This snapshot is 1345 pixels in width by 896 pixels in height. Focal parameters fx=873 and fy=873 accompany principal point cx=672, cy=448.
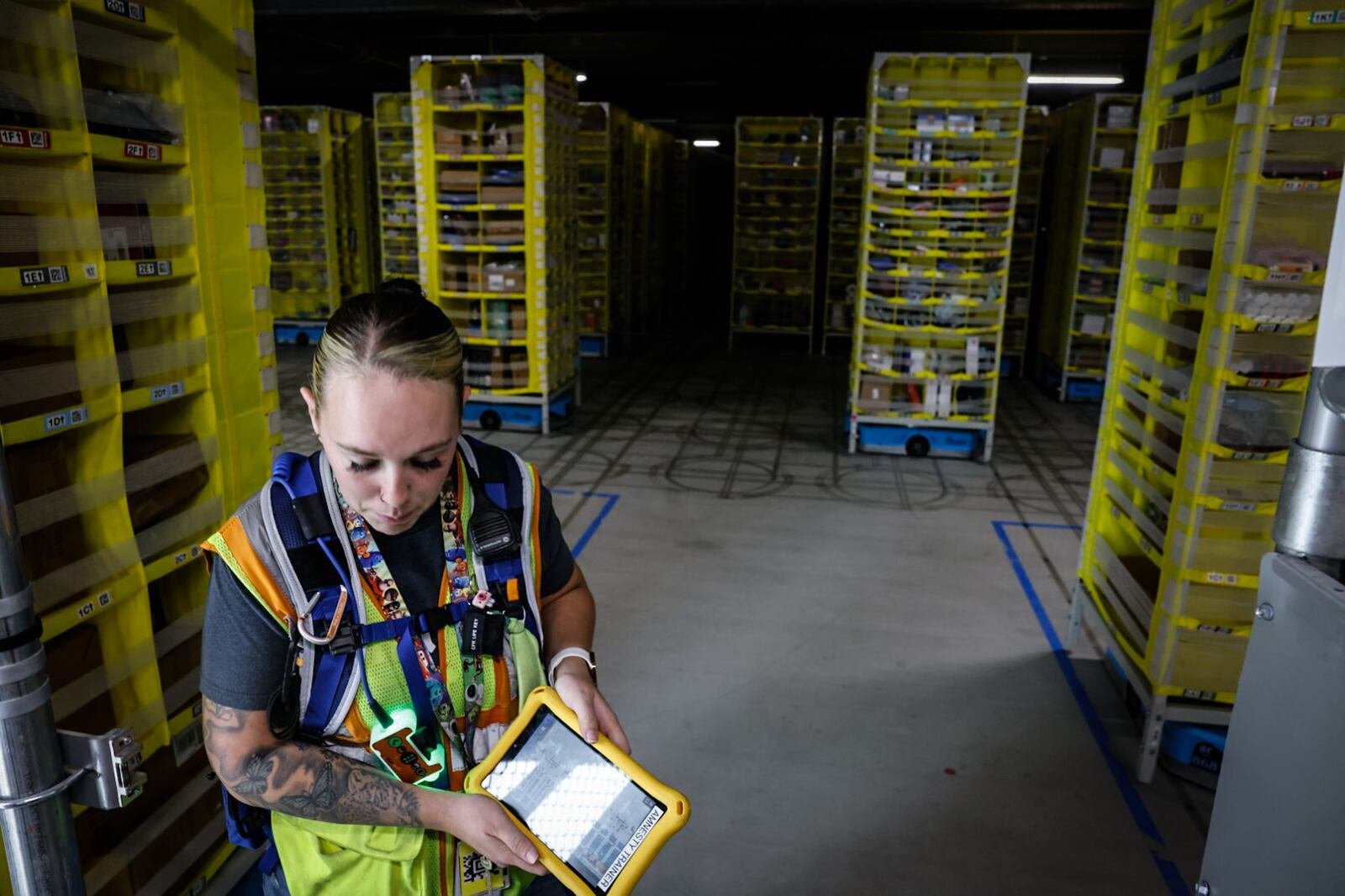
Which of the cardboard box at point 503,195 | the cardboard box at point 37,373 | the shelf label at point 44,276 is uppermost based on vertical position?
the cardboard box at point 503,195

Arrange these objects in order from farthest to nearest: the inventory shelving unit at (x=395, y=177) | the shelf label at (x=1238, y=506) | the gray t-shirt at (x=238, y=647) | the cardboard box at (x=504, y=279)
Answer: the inventory shelving unit at (x=395, y=177)
the cardboard box at (x=504, y=279)
the shelf label at (x=1238, y=506)
the gray t-shirt at (x=238, y=647)

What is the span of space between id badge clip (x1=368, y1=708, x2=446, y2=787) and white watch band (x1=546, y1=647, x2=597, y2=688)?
0.26 m

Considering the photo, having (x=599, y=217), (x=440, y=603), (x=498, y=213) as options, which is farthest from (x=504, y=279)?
(x=440, y=603)

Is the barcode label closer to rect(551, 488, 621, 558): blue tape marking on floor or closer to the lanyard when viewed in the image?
the lanyard

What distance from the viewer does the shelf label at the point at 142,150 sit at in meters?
2.11

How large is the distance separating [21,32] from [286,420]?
25.0 ft

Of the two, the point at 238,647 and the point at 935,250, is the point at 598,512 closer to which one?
the point at 935,250

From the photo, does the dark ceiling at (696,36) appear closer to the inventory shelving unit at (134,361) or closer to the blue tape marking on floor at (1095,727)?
the blue tape marking on floor at (1095,727)

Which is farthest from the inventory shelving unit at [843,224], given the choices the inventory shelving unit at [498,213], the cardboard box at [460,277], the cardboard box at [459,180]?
the cardboard box at [459,180]

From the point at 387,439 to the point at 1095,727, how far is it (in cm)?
362

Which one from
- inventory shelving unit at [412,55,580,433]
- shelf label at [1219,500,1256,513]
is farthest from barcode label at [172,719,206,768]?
inventory shelving unit at [412,55,580,433]

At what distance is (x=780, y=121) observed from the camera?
497 inches

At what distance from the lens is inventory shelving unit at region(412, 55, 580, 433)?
7.79m

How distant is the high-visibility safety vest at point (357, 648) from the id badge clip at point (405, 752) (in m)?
0.02
